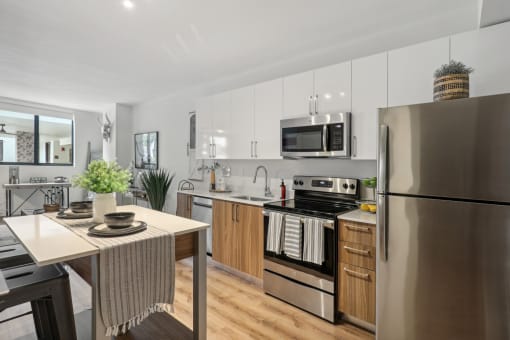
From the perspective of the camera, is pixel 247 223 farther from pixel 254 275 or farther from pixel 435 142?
pixel 435 142

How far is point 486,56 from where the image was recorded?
184 cm

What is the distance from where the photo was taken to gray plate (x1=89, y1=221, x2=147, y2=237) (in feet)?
4.50

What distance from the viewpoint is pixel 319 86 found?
102 inches

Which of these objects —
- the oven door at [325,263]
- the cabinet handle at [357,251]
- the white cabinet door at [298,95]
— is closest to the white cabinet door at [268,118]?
the white cabinet door at [298,95]

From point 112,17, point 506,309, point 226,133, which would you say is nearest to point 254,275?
point 226,133

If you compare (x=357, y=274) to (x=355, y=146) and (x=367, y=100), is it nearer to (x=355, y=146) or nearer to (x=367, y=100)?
(x=355, y=146)

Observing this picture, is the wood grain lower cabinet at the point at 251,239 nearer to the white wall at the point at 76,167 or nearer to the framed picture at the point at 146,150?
the framed picture at the point at 146,150

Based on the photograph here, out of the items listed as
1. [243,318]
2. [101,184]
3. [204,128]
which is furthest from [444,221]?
[204,128]

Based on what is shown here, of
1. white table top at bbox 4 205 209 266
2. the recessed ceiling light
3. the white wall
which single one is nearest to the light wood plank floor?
white table top at bbox 4 205 209 266

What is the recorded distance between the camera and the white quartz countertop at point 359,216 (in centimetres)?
198

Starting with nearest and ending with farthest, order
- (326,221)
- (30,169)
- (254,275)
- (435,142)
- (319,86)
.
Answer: (435,142) < (326,221) < (319,86) < (254,275) < (30,169)

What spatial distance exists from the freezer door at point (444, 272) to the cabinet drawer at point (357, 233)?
0.23m

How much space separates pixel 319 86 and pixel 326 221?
4.24 ft

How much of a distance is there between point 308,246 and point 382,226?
2.28ft
